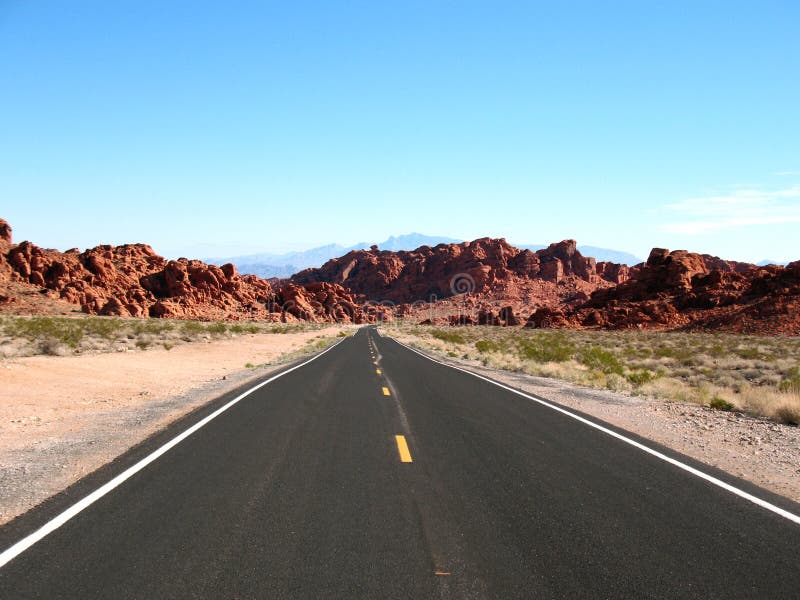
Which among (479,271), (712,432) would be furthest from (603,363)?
(479,271)

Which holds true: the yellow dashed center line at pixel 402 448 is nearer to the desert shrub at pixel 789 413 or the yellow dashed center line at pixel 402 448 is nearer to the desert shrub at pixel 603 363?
the desert shrub at pixel 789 413

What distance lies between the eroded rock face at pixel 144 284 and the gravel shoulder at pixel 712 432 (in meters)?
73.1

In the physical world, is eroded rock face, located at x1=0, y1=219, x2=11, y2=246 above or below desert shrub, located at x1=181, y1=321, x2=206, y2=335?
above

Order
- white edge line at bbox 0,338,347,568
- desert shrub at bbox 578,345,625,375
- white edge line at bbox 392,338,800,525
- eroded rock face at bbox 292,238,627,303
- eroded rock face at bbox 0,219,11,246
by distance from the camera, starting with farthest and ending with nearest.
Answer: eroded rock face at bbox 292,238,627,303, eroded rock face at bbox 0,219,11,246, desert shrub at bbox 578,345,625,375, white edge line at bbox 392,338,800,525, white edge line at bbox 0,338,347,568

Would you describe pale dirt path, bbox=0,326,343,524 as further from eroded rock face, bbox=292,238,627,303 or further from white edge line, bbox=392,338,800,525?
eroded rock face, bbox=292,238,627,303

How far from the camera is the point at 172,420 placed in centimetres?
1033

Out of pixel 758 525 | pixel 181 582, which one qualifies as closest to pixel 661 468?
pixel 758 525

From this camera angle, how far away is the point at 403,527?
5.05 m

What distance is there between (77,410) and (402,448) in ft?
25.0

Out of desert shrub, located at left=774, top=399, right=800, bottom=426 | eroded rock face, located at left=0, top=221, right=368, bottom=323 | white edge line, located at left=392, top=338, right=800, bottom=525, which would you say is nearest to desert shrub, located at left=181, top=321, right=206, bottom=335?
eroded rock face, located at left=0, top=221, right=368, bottom=323

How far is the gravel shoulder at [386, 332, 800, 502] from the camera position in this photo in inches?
296

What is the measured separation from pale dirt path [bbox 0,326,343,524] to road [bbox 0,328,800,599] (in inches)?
23.2

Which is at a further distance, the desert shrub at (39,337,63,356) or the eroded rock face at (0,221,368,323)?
the eroded rock face at (0,221,368,323)

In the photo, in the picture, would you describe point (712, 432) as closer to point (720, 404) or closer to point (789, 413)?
point (789, 413)
